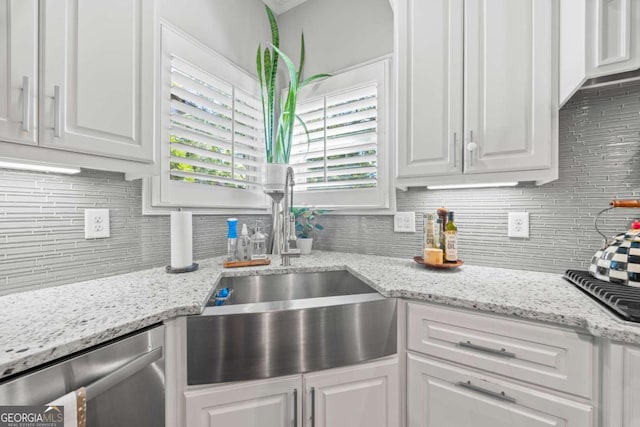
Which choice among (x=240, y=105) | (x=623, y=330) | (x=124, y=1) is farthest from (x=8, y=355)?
(x=240, y=105)

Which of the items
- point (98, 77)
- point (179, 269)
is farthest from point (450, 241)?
point (98, 77)

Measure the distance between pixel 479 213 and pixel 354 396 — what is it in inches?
43.8

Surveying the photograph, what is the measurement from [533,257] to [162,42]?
2.19m

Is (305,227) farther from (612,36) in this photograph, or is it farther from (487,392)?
(612,36)

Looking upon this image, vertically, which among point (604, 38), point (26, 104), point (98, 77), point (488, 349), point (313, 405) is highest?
point (604, 38)

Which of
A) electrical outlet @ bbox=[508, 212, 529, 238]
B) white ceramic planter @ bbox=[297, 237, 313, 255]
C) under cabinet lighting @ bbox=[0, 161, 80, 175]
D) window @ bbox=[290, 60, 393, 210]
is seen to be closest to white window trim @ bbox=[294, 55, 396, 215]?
window @ bbox=[290, 60, 393, 210]

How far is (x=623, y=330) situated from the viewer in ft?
2.37

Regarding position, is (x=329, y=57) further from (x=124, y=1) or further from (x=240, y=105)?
(x=124, y=1)

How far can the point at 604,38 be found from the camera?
0.97 meters

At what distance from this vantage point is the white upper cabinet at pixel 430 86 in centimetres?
132

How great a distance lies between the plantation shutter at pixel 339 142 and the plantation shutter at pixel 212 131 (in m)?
0.33

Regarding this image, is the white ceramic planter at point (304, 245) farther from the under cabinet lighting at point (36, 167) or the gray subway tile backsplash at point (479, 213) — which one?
the under cabinet lighting at point (36, 167)

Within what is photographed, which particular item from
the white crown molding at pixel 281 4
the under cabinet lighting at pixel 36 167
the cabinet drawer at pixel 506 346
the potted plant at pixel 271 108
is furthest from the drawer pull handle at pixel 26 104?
the white crown molding at pixel 281 4

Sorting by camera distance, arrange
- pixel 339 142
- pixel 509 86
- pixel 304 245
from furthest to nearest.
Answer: pixel 339 142 → pixel 304 245 → pixel 509 86
